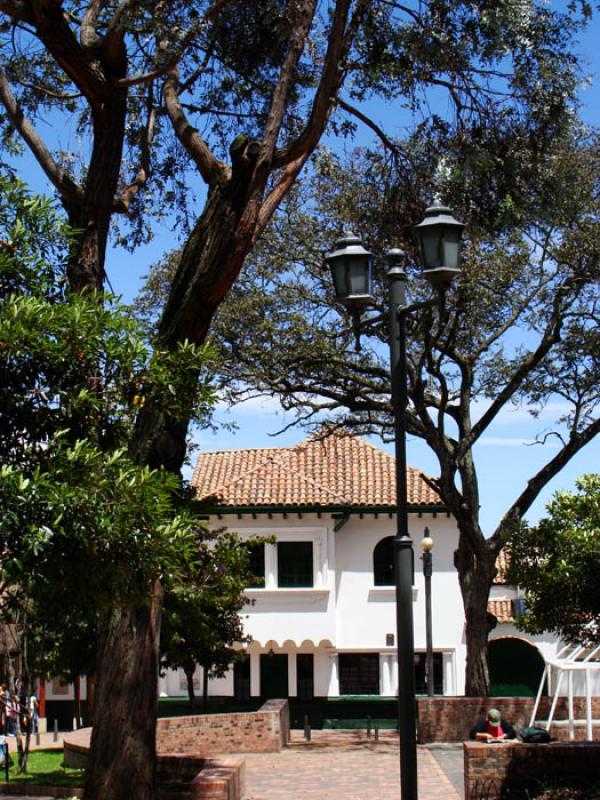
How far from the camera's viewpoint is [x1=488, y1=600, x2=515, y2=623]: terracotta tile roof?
4006 centimetres

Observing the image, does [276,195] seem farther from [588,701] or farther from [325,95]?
[588,701]

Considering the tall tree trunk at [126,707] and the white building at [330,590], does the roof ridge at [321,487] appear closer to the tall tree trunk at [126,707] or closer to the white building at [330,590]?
the white building at [330,590]

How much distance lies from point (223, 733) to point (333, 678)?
12.1 m

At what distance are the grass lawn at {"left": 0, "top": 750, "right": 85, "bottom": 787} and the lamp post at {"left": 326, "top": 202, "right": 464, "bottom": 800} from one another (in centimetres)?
796

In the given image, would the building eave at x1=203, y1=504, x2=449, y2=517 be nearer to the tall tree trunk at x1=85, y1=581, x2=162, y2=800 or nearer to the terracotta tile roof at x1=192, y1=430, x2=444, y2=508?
the terracotta tile roof at x1=192, y1=430, x2=444, y2=508

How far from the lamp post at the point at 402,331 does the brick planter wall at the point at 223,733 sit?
519 inches

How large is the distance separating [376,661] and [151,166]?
2188 centimetres

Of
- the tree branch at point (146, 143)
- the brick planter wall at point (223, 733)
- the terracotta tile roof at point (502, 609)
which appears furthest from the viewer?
the terracotta tile roof at point (502, 609)

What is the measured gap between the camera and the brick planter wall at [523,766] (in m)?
15.6

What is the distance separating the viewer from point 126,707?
497 inches

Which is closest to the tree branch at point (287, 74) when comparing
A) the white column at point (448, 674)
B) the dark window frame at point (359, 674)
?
the dark window frame at point (359, 674)

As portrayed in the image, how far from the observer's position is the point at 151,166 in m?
17.4

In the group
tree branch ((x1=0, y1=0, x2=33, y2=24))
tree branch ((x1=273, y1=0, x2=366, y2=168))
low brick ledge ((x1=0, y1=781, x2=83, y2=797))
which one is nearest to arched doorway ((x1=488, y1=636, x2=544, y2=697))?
low brick ledge ((x1=0, y1=781, x2=83, y2=797))

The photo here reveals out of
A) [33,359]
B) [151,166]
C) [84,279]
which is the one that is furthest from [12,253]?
[151,166]
